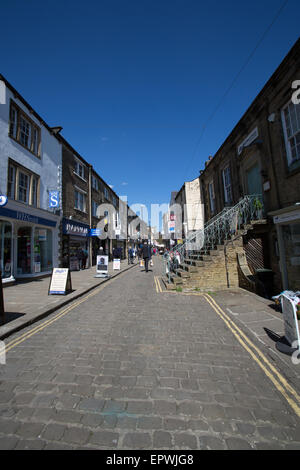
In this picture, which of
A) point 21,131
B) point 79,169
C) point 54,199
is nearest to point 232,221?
point 54,199

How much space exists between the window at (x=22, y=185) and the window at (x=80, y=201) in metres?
5.74

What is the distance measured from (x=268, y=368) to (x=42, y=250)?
44.6 feet

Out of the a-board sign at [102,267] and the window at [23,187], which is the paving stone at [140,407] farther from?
the window at [23,187]

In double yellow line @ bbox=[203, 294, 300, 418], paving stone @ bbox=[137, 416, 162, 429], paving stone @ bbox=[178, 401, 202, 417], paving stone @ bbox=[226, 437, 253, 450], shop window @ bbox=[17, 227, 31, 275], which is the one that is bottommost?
Answer: double yellow line @ bbox=[203, 294, 300, 418]

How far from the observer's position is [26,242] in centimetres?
1244

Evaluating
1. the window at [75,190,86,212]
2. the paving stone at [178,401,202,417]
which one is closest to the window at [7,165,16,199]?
the window at [75,190,86,212]

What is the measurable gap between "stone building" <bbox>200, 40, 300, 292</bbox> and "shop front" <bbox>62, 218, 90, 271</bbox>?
12.2 m

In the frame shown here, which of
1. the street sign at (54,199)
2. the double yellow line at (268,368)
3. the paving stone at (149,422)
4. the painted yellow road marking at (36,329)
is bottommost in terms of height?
the double yellow line at (268,368)

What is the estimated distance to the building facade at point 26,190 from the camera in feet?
34.9

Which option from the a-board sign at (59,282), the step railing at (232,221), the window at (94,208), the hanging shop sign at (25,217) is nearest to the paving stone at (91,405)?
the a-board sign at (59,282)

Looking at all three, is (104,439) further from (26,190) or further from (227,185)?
(227,185)

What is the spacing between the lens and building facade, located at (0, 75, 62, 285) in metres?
10.6

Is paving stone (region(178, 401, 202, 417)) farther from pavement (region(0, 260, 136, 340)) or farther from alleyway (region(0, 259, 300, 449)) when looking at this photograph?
pavement (region(0, 260, 136, 340))
